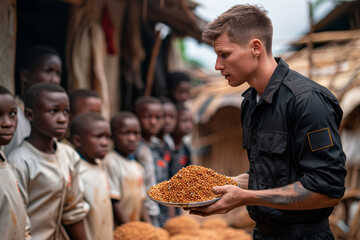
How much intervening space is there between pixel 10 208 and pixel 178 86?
4.21 metres

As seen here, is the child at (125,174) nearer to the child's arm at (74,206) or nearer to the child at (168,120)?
the child's arm at (74,206)

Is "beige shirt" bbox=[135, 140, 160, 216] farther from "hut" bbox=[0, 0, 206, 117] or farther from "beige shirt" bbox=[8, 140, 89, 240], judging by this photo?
"beige shirt" bbox=[8, 140, 89, 240]

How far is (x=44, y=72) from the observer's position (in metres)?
3.82

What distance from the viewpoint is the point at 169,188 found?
7.68 feet

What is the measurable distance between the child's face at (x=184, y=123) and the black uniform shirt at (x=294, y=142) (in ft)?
11.5

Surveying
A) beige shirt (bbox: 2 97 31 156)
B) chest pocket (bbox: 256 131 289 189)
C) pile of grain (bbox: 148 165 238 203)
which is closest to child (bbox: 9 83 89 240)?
beige shirt (bbox: 2 97 31 156)

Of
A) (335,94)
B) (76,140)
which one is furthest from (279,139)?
(335,94)

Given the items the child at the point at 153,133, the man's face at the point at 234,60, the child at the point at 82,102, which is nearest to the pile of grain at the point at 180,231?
the child at the point at 153,133

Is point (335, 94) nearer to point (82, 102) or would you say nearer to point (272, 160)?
point (82, 102)

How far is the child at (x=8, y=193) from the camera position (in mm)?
2486

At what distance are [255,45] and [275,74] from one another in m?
0.20

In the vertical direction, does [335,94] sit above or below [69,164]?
above

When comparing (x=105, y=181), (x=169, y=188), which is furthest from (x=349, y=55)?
(x=169, y=188)

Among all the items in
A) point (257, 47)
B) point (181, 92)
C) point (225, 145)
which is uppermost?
point (257, 47)
